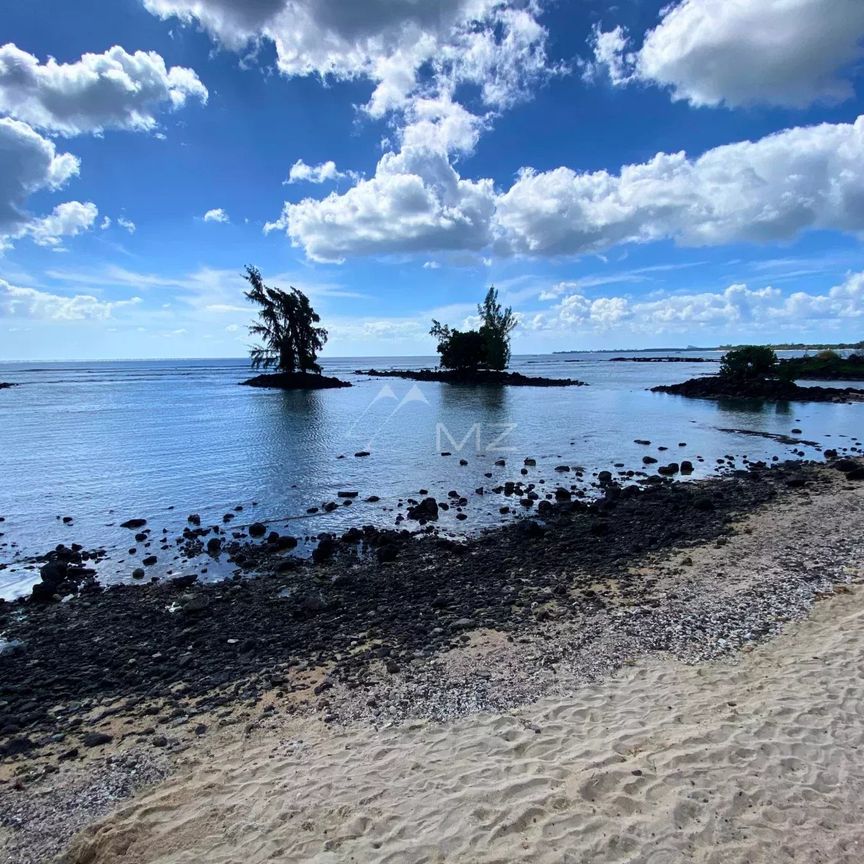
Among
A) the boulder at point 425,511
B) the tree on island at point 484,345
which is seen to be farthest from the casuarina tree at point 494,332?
the boulder at point 425,511

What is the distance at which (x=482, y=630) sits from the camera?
32.4 feet

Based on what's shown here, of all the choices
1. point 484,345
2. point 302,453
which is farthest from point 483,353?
point 302,453

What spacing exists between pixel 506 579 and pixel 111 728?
26.6ft

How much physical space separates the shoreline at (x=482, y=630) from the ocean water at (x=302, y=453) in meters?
4.10

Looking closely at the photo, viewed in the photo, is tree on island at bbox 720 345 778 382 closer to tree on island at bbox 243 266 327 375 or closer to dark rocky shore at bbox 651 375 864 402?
dark rocky shore at bbox 651 375 864 402

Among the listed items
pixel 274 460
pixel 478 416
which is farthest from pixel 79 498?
pixel 478 416

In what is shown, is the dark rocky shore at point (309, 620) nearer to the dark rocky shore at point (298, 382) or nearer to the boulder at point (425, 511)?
the boulder at point (425, 511)

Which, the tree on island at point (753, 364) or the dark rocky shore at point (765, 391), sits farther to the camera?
the tree on island at point (753, 364)

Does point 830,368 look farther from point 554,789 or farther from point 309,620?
point 554,789

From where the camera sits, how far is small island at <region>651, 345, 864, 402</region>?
5847 centimetres

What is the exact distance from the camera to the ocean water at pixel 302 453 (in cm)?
1830

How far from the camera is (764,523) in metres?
16.0

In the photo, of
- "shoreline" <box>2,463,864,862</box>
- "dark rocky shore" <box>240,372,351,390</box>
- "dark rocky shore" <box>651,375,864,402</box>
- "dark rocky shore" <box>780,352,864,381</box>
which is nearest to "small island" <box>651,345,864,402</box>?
"dark rocky shore" <box>651,375,864,402</box>

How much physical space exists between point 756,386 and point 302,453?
57034mm
